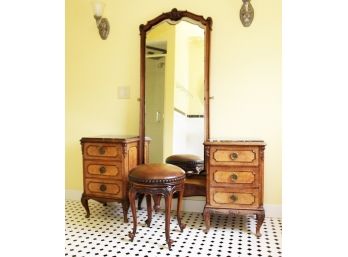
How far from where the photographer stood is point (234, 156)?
2.67m

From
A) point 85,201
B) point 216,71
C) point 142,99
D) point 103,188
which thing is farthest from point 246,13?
point 85,201

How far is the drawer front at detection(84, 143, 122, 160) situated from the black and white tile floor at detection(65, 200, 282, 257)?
0.64 metres

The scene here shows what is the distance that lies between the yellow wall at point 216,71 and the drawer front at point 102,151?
53 cm

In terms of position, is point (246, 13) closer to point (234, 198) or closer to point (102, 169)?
point (234, 198)

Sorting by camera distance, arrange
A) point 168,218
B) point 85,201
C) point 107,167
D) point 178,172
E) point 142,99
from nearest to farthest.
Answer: point 168,218 < point 178,172 < point 107,167 < point 85,201 < point 142,99

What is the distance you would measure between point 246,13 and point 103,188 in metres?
2.18

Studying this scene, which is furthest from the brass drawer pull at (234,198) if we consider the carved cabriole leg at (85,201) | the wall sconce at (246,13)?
the wall sconce at (246,13)

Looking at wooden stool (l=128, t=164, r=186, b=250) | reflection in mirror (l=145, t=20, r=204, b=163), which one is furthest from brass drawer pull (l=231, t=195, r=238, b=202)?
reflection in mirror (l=145, t=20, r=204, b=163)

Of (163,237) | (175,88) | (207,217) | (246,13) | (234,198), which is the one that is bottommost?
(163,237)
